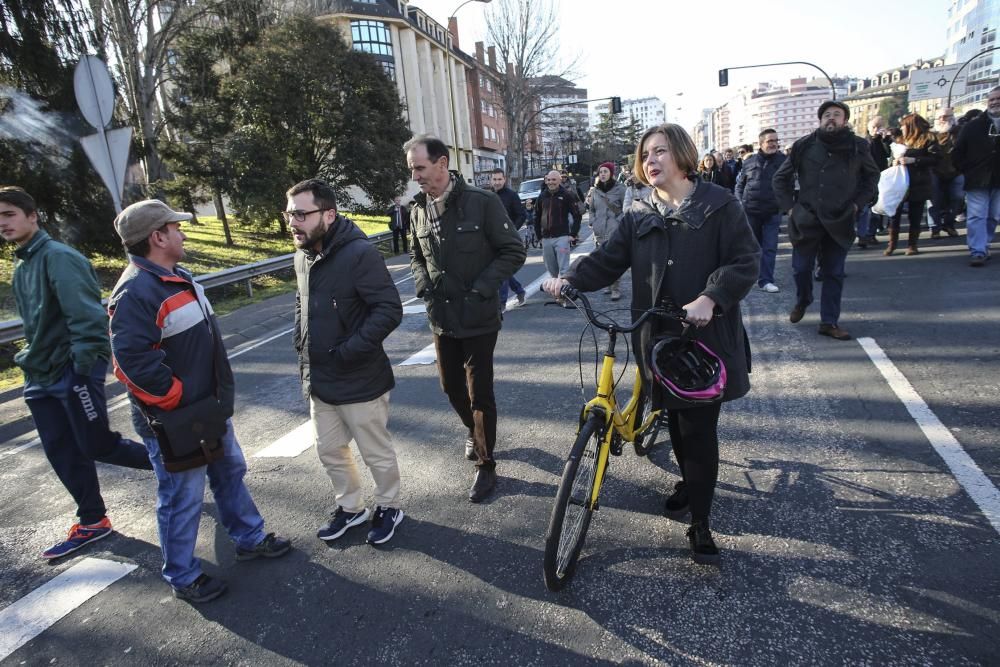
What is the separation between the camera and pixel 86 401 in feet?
11.0

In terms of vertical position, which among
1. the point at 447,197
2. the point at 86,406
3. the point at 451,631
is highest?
the point at 447,197

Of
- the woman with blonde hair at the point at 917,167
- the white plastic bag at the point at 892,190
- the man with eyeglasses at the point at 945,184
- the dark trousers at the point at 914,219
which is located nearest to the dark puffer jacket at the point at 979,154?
the white plastic bag at the point at 892,190

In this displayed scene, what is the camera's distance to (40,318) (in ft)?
10.5

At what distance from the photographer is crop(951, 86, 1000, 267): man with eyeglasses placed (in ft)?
25.5

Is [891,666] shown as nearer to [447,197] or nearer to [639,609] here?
[639,609]

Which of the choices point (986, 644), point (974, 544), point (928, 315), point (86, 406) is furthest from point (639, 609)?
point (928, 315)

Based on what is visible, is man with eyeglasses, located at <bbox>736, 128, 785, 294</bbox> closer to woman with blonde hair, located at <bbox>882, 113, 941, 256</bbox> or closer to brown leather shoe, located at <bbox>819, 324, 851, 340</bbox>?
brown leather shoe, located at <bbox>819, 324, 851, 340</bbox>

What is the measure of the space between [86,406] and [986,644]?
430 cm

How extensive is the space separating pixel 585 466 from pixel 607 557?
52 centimetres

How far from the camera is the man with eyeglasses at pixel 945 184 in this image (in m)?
9.48

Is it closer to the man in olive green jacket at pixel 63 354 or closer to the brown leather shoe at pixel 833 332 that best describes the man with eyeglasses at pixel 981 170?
the brown leather shoe at pixel 833 332

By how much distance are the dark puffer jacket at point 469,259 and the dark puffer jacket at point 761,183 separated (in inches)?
226

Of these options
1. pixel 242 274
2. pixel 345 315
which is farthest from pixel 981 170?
pixel 242 274

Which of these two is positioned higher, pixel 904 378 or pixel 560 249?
pixel 560 249
